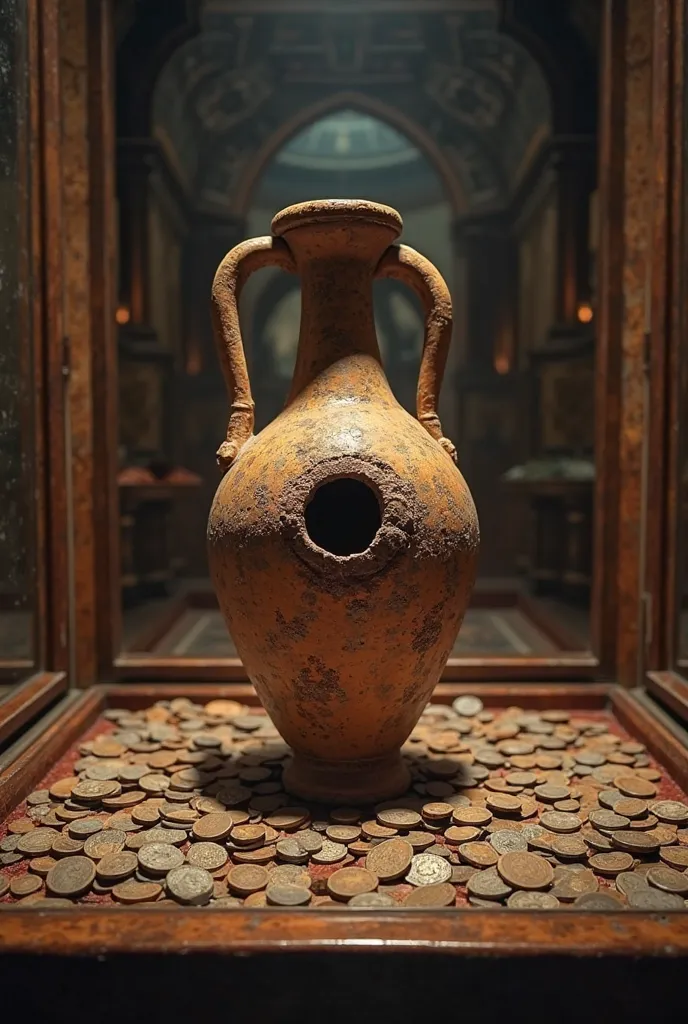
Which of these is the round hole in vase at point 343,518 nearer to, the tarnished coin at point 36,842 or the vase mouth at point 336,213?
the vase mouth at point 336,213

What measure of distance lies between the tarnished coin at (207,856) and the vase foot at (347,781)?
14.1 inches

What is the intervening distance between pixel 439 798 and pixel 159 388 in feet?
13.4

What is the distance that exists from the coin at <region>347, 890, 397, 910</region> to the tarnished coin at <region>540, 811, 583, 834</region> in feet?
1.85

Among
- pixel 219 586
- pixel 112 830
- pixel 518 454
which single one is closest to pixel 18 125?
pixel 219 586

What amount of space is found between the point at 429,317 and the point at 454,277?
464 centimetres

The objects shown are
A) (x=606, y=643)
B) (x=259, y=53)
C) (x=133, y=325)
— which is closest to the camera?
(x=606, y=643)

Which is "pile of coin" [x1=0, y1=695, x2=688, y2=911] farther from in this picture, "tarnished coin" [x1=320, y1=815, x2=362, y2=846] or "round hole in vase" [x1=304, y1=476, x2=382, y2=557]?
"round hole in vase" [x1=304, y1=476, x2=382, y2=557]

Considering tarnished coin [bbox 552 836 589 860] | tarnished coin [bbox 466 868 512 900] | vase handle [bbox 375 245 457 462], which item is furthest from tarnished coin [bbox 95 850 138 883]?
vase handle [bbox 375 245 457 462]

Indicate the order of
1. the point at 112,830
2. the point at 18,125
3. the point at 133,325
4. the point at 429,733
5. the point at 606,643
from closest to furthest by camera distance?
the point at 112,830 → the point at 18,125 → the point at 429,733 → the point at 606,643 → the point at 133,325

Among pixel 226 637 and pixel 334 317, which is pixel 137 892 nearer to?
pixel 334 317

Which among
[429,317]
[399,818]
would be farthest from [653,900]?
[429,317]

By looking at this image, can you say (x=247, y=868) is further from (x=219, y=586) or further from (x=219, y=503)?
(x=219, y=503)

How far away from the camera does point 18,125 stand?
2646mm

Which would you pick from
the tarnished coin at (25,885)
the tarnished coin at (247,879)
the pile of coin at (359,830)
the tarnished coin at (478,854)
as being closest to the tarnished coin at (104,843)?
the pile of coin at (359,830)
